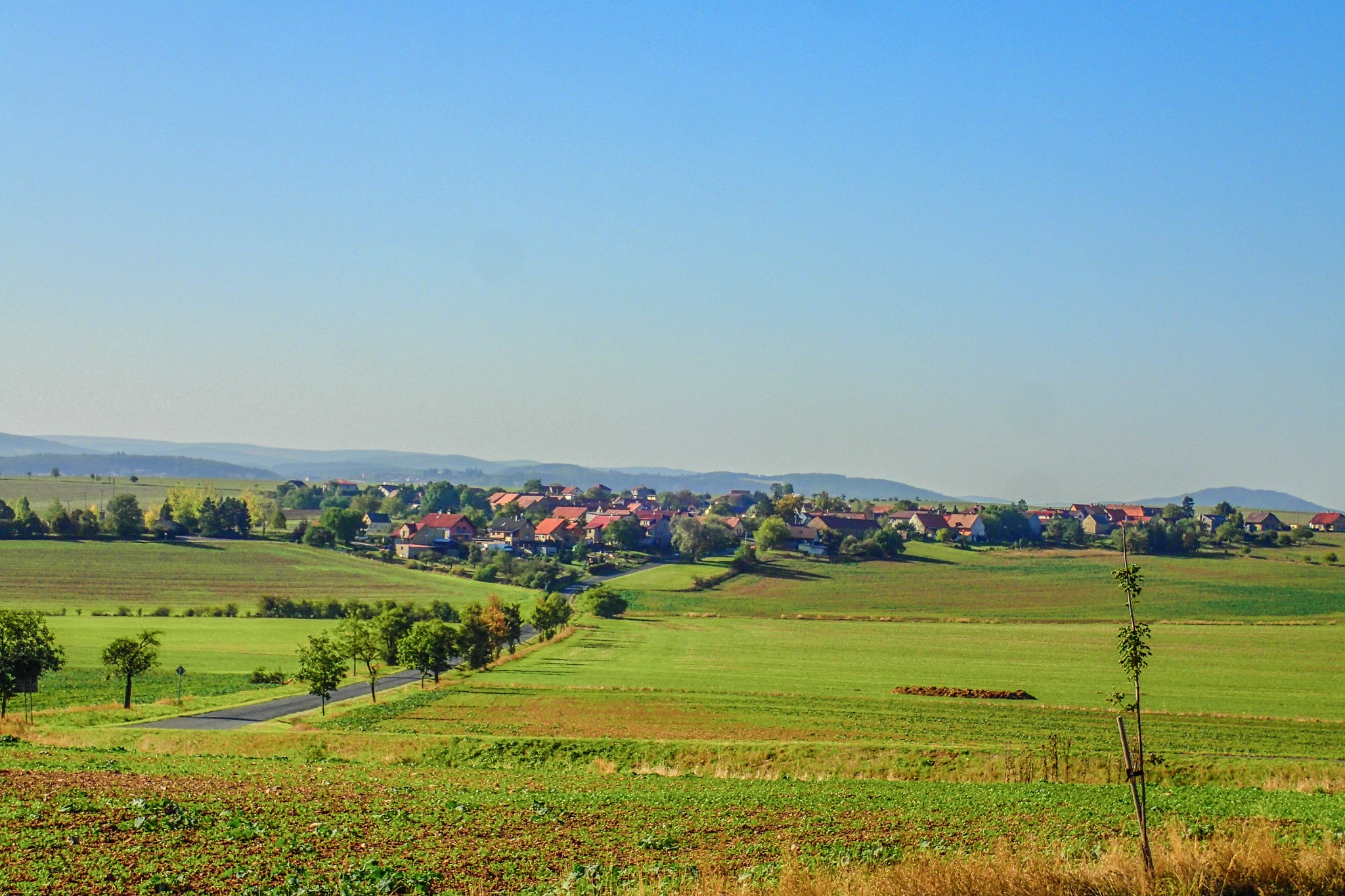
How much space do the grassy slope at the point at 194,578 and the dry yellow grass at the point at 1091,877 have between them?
3358 inches

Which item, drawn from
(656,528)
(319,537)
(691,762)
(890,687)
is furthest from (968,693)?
(656,528)

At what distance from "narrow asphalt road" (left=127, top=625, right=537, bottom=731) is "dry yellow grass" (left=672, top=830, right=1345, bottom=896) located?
31.4m

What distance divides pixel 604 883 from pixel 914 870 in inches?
168

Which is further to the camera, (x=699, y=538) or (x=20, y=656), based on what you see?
(x=699, y=538)

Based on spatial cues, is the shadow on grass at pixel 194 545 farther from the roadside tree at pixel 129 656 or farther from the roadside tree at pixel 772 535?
the roadside tree at pixel 129 656

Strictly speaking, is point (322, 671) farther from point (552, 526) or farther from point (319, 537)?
point (552, 526)

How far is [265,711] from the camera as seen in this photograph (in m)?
46.0

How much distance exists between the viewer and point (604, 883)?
15219 millimetres

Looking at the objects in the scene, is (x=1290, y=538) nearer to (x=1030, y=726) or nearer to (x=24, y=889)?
(x=1030, y=726)

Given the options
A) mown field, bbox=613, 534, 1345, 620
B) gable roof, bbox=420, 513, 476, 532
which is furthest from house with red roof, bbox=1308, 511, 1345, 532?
gable roof, bbox=420, 513, 476, 532

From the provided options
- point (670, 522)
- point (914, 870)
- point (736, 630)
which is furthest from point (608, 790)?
point (670, 522)

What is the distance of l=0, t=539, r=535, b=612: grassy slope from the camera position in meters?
94.4

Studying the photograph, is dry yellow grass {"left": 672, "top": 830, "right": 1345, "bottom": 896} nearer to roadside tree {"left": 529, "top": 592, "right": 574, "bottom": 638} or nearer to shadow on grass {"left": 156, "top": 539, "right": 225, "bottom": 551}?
roadside tree {"left": 529, "top": 592, "right": 574, "bottom": 638}

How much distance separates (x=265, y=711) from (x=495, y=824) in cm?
3108
